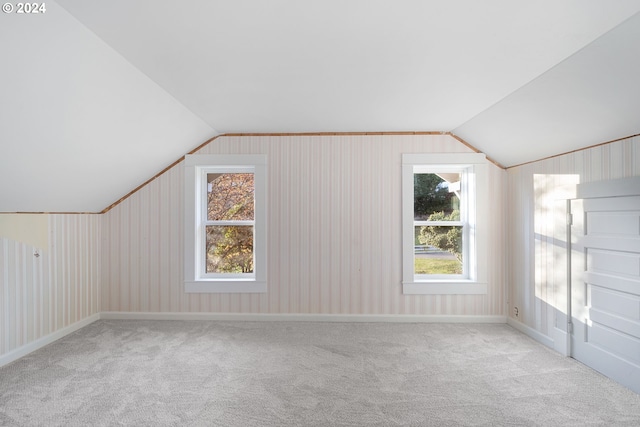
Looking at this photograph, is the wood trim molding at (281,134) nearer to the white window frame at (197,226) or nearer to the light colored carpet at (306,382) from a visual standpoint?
the white window frame at (197,226)

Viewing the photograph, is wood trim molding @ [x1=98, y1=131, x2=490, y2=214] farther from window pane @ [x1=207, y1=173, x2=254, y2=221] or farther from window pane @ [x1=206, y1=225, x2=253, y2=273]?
window pane @ [x1=206, y1=225, x2=253, y2=273]

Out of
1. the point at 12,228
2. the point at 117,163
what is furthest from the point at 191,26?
the point at 12,228

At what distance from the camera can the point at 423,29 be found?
1616 millimetres

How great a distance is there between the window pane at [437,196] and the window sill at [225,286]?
6.80 ft

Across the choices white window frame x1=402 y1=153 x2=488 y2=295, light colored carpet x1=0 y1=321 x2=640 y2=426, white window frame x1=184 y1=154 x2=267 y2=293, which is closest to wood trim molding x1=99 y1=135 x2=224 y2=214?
white window frame x1=184 y1=154 x2=267 y2=293

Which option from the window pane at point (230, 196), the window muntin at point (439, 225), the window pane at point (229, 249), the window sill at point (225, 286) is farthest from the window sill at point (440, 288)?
the window pane at point (230, 196)

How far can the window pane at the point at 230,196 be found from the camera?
12.2ft

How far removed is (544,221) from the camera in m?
2.95

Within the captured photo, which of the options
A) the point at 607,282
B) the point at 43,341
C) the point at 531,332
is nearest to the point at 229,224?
the point at 43,341

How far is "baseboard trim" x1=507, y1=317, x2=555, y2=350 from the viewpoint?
114 inches

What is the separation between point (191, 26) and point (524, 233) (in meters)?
3.50

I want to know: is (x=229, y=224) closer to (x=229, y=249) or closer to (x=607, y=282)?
(x=229, y=249)

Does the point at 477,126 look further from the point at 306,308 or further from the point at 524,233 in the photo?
the point at 306,308

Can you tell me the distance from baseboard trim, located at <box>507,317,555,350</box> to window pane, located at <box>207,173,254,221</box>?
324cm
